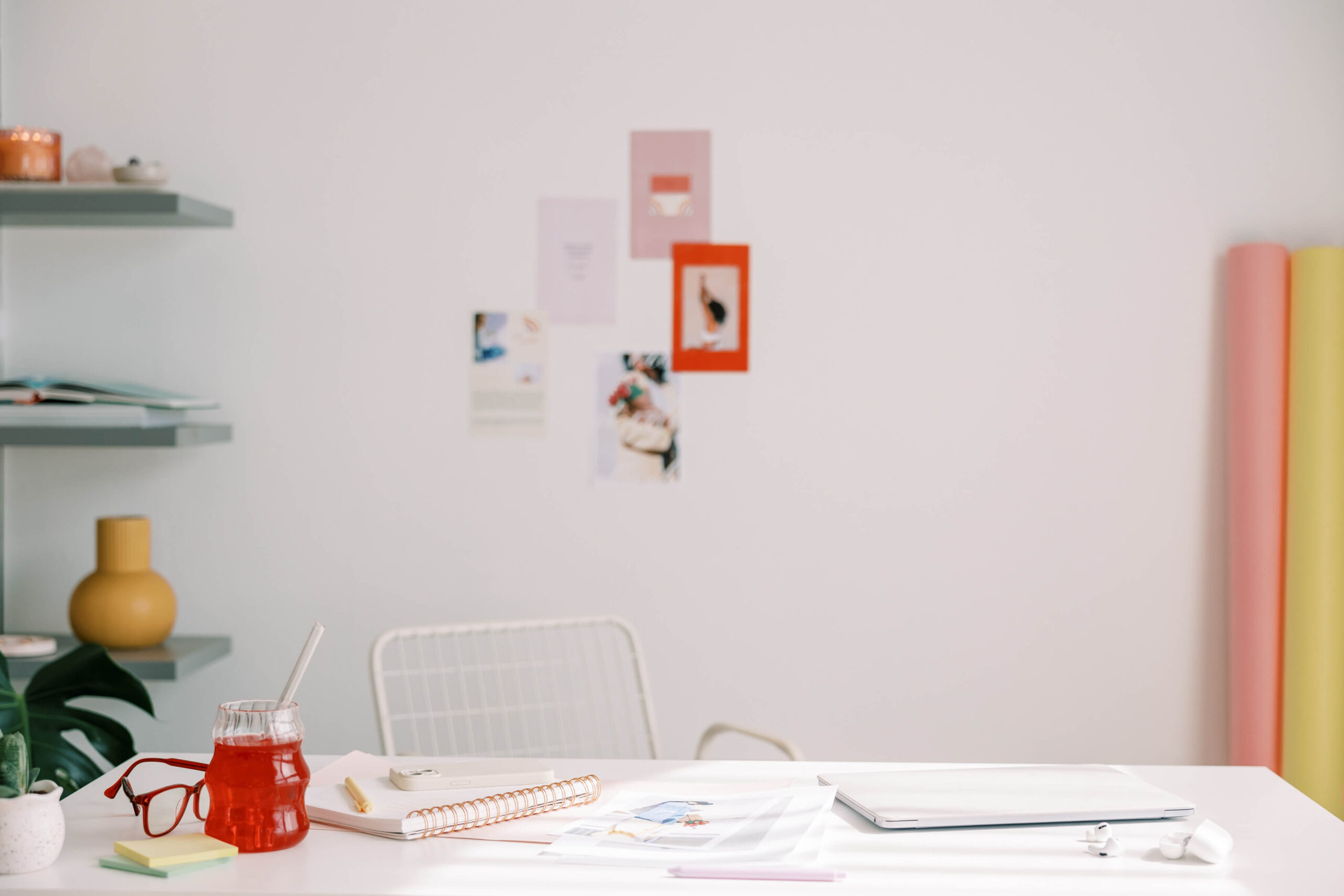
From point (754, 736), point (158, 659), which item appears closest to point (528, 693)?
point (754, 736)

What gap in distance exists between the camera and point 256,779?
123cm

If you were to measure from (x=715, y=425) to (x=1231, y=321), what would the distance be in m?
1.18

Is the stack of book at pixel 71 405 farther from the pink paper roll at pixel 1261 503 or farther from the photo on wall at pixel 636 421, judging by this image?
the pink paper roll at pixel 1261 503

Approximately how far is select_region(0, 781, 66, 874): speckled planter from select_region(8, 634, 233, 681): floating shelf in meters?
1.15

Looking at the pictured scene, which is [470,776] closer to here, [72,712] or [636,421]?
[72,712]

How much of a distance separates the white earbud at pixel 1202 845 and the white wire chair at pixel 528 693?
1504 millimetres

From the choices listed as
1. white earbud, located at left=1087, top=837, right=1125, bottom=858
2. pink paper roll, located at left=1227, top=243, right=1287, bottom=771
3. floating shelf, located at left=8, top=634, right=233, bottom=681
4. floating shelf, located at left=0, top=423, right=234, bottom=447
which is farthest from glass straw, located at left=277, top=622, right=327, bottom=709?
pink paper roll, located at left=1227, top=243, right=1287, bottom=771

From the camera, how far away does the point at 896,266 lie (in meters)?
2.65

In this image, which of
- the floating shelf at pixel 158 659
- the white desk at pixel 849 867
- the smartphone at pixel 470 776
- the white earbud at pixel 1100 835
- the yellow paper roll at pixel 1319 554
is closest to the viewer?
the white desk at pixel 849 867

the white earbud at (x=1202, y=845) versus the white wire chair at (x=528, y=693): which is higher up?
the white earbud at (x=1202, y=845)

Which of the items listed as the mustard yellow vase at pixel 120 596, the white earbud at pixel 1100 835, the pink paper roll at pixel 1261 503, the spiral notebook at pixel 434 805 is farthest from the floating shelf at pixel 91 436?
the pink paper roll at pixel 1261 503

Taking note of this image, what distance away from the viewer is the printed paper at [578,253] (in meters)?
2.64

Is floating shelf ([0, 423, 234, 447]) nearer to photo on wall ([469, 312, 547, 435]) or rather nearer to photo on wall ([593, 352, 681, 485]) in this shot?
photo on wall ([469, 312, 547, 435])

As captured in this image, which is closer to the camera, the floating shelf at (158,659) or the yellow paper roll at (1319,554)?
the floating shelf at (158,659)
